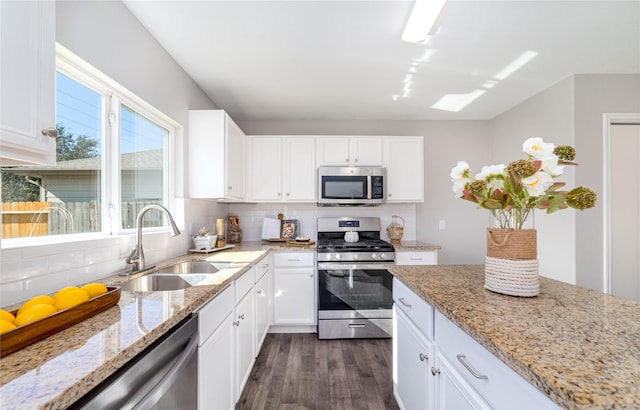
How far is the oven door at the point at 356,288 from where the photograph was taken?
2807mm

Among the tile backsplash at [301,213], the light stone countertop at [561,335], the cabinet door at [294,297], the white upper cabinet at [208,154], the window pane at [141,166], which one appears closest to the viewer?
the light stone countertop at [561,335]

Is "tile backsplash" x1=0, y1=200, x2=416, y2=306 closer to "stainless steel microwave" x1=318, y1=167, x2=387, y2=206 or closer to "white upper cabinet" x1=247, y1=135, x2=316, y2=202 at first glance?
"white upper cabinet" x1=247, y1=135, x2=316, y2=202

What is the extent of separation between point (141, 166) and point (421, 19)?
2025 mm

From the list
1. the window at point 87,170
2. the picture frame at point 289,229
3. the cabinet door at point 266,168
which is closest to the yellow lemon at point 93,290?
the window at point 87,170

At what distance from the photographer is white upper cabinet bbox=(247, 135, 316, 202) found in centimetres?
328

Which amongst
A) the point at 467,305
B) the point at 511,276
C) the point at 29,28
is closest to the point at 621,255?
the point at 511,276

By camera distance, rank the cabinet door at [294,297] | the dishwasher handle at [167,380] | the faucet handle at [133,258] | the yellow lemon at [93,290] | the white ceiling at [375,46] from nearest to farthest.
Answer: the dishwasher handle at [167,380], the yellow lemon at [93,290], the faucet handle at [133,258], the white ceiling at [375,46], the cabinet door at [294,297]

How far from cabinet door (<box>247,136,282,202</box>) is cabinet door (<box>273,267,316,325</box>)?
89 centimetres

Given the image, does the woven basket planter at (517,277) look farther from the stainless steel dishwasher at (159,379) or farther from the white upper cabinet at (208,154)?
the white upper cabinet at (208,154)

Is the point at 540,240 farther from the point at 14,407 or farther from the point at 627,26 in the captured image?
the point at 14,407

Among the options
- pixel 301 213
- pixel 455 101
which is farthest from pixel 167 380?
pixel 455 101

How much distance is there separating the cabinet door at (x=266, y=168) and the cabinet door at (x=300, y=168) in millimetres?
82

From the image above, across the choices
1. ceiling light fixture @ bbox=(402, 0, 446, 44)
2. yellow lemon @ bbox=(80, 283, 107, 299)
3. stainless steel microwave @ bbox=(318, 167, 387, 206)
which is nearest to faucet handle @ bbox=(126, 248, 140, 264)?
yellow lemon @ bbox=(80, 283, 107, 299)

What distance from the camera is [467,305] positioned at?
3.25 ft
